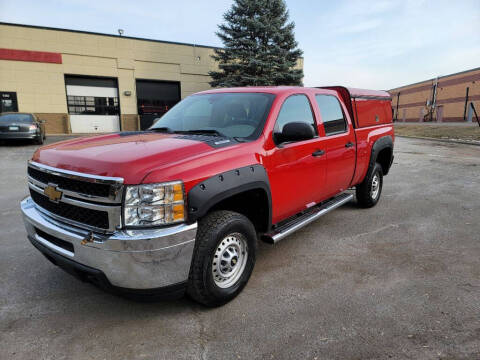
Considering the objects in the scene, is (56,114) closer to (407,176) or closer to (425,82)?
(407,176)

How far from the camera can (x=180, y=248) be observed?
228 cm

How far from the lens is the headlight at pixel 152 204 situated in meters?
2.18

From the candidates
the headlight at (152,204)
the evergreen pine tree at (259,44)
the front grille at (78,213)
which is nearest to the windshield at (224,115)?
the headlight at (152,204)

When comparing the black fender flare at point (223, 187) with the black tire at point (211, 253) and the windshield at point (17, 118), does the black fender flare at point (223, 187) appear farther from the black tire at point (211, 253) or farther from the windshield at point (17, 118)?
the windshield at point (17, 118)

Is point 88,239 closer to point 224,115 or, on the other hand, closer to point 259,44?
point 224,115

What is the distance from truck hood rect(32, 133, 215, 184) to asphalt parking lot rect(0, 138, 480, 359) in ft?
4.01

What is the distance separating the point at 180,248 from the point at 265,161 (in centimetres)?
117

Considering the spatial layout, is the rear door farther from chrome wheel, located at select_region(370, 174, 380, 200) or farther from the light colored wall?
the light colored wall

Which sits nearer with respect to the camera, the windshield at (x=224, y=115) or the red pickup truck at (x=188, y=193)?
the red pickup truck at (x=188, y=193)

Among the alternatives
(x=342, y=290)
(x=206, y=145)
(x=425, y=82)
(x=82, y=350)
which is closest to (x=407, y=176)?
(x=342, y=290)

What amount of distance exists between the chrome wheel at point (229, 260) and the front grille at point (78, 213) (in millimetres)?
897

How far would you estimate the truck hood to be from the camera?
2.21 metres

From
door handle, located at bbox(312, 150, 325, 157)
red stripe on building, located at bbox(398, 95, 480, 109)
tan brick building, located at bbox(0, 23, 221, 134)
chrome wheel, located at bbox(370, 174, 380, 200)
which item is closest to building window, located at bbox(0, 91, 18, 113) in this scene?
tan brick building, located at bbox(0, 23, 221, 134)

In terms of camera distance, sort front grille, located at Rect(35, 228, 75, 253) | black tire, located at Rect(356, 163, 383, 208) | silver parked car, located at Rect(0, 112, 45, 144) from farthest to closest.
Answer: silver parked car, located at Rect(0, 112, 45, 144) → black tire, located at Rect(356, 163, 383, 208) → front grille, located at Rect(35, 228, 75, 253)
